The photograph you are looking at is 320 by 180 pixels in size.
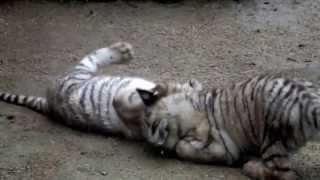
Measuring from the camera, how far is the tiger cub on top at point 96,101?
404cm

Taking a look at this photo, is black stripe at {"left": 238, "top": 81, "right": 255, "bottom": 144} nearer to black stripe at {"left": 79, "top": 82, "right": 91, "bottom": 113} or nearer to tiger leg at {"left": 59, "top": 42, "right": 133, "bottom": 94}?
black stripe at {"left": 79, "top": 82, "right": 91, "bottom": 113}

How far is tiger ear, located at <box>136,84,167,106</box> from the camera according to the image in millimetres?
3836

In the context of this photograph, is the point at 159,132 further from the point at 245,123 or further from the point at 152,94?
the point at 245,123

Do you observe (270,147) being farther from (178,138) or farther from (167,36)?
(167,36)

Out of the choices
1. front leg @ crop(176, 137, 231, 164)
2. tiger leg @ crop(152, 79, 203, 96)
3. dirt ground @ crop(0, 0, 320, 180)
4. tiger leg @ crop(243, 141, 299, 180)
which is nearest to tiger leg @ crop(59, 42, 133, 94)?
dirt ground @ crop(0, 0, 320, 180)

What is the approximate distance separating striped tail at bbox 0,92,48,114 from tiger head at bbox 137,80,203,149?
33.7 inches

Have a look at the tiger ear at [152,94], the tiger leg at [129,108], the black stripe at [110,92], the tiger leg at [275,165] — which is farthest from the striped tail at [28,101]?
→ the tiger leg at [275,165]

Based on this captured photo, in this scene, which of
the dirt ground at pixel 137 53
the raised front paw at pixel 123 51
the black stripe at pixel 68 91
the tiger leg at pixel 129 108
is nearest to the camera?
the dirt ground at pixel 137 53

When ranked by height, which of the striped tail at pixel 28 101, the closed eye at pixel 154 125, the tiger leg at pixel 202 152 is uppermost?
the closed eye at pixel 154 125

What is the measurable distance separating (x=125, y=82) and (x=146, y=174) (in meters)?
0.79

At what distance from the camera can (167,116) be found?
12.6 feet

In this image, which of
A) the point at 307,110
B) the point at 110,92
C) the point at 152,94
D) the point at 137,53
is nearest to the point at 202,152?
the point at 152,94

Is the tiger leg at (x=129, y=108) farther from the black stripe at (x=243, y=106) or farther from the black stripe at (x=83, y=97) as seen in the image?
the black stripe at (x=243, y=106)

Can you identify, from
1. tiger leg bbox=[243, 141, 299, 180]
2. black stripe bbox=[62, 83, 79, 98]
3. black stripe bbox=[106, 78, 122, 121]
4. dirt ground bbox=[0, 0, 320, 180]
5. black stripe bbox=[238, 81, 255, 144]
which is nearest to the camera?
tiger leg bbox=[243, 141, 299, 180]
